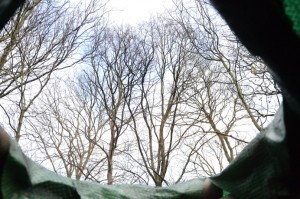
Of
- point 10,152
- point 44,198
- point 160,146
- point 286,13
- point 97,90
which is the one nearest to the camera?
point 286,13

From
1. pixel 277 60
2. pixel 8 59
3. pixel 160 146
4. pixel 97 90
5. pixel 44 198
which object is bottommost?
pixel 44 198

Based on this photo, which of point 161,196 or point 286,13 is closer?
point 286,13

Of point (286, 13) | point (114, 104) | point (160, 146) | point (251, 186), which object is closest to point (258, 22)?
point (286, 13)

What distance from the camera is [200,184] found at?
1.27m

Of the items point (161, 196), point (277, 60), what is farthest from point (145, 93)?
point (277, 60)

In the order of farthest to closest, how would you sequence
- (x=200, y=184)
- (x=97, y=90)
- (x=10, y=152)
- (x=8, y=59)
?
(x=97, y=90) < (x=8, y=59) < (x=200, y=184) < (x=10, y=152)

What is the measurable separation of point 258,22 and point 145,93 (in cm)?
555

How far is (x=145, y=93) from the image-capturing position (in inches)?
245

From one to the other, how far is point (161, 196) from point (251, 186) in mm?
411

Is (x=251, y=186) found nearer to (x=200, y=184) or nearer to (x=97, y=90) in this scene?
(x=200, y=184)

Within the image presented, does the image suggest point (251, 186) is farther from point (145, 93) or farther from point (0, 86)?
point (145, 93)

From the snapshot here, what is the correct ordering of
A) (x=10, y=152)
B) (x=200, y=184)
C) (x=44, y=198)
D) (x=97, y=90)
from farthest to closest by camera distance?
(x=97, y=90)
(x=200, y=184)
(x=44, y=198)
(x=10, y=152)

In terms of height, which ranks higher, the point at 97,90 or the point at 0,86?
the point at 97,90

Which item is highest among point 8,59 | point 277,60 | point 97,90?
point 97,90
